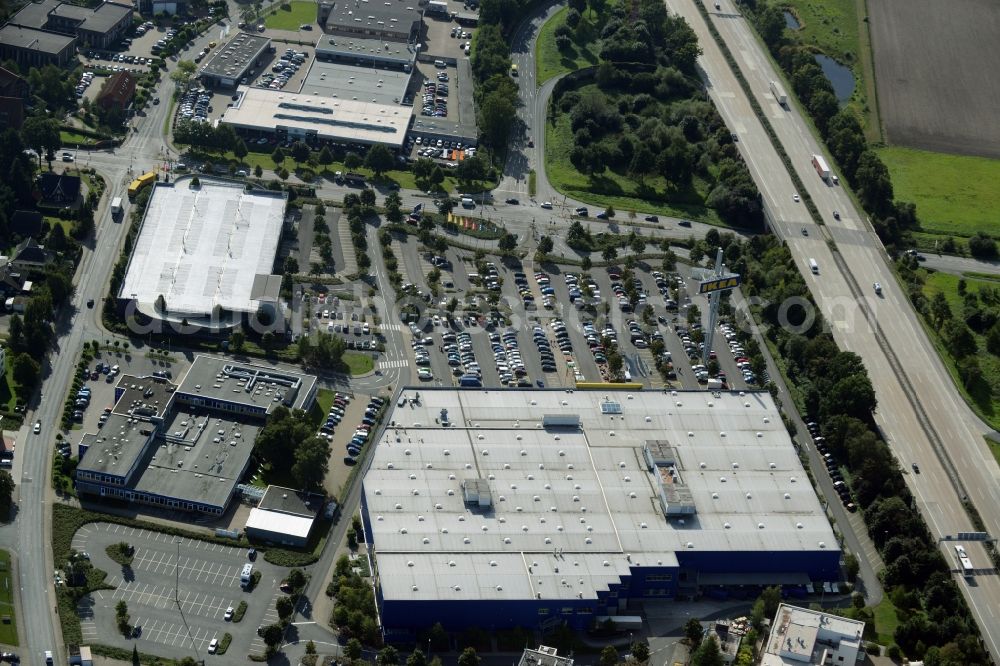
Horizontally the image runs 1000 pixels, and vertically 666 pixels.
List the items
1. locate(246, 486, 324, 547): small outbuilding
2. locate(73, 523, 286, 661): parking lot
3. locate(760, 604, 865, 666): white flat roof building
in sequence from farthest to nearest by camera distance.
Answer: locate(246, 486, 324, 547): small outbuilding
locate(760, 604, 865, 666): white flat roof building
locate(73, 523, 286, 661): parking lot

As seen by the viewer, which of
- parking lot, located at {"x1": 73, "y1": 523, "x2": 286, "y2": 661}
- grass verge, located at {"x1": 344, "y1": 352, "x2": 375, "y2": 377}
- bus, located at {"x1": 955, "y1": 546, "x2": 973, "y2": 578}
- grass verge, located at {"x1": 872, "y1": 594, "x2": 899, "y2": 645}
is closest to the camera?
parking lot, located at {"x1": 73, "y1": 523, "x2": 286, "y2": 661}

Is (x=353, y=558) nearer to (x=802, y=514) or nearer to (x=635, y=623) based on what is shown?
(x=635, y=623)

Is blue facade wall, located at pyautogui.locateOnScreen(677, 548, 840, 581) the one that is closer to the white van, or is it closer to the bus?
the bus

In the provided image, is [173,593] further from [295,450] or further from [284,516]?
[295,450]

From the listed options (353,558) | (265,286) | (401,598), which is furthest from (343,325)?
(401,598)

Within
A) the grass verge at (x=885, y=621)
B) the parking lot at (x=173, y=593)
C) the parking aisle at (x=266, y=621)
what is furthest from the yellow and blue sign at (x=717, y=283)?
the parking aisle at (x=266, y=621)

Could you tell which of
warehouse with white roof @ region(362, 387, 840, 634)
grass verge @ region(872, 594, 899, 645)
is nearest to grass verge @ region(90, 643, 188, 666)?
warehouse with white roof @ region(362, 387, 840, 634)
